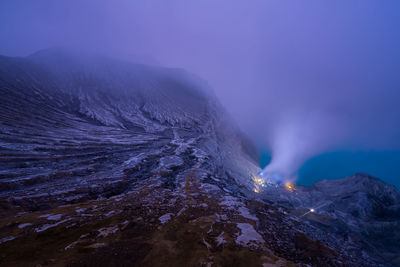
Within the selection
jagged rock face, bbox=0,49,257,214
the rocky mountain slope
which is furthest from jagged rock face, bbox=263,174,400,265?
jagged rock face, bbox=0,49,257,214

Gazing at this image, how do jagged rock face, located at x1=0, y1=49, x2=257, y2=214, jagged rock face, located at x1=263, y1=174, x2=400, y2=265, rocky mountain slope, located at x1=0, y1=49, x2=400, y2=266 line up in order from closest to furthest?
rocky mountain slope, located at x1=0, y1=49, x2=400, y2=266 → jagged rock face, located at x1=0, y1=49, x2=257, y2=214 → jagged rock face, located at x1=263, y1=174, x2=400, y2=265

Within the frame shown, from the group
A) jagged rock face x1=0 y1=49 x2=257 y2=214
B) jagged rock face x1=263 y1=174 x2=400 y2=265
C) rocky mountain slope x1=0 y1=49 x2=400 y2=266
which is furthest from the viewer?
jagged rock face x1=263 y1=174 x2=400 y2=265

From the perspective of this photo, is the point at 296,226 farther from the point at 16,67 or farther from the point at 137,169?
the point at 16,67

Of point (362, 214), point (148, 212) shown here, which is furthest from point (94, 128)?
point (362, 214)

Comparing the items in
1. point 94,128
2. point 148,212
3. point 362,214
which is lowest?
point 94,128

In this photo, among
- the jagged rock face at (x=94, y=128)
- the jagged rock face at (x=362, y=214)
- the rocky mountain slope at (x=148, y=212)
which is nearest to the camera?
the rocky mountain slope at (x=148, y=212)

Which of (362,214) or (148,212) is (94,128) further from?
(362,214)

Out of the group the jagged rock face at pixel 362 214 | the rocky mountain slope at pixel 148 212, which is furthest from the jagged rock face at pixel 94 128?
the jagged rock face at pixel 362 214

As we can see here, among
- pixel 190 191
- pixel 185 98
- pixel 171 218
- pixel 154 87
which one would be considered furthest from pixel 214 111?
pixel 171 218

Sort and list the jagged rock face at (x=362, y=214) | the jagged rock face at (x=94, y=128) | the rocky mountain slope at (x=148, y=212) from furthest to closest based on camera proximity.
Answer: the jagged rock face at (x=362, y=214) → the jagged rock face at (x=94, y=128) → the rocky mountain slope at (x=148, y=212)

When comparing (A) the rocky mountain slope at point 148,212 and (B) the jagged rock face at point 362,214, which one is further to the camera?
(B) the jagged rock face at point 362,214

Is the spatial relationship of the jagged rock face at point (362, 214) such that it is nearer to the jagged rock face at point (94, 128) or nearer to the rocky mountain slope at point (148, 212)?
the rocky mountain slope at point (148, 212)

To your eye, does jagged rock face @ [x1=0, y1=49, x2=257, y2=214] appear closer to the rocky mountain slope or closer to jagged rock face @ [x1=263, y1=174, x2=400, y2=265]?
the rocky mountain slope
